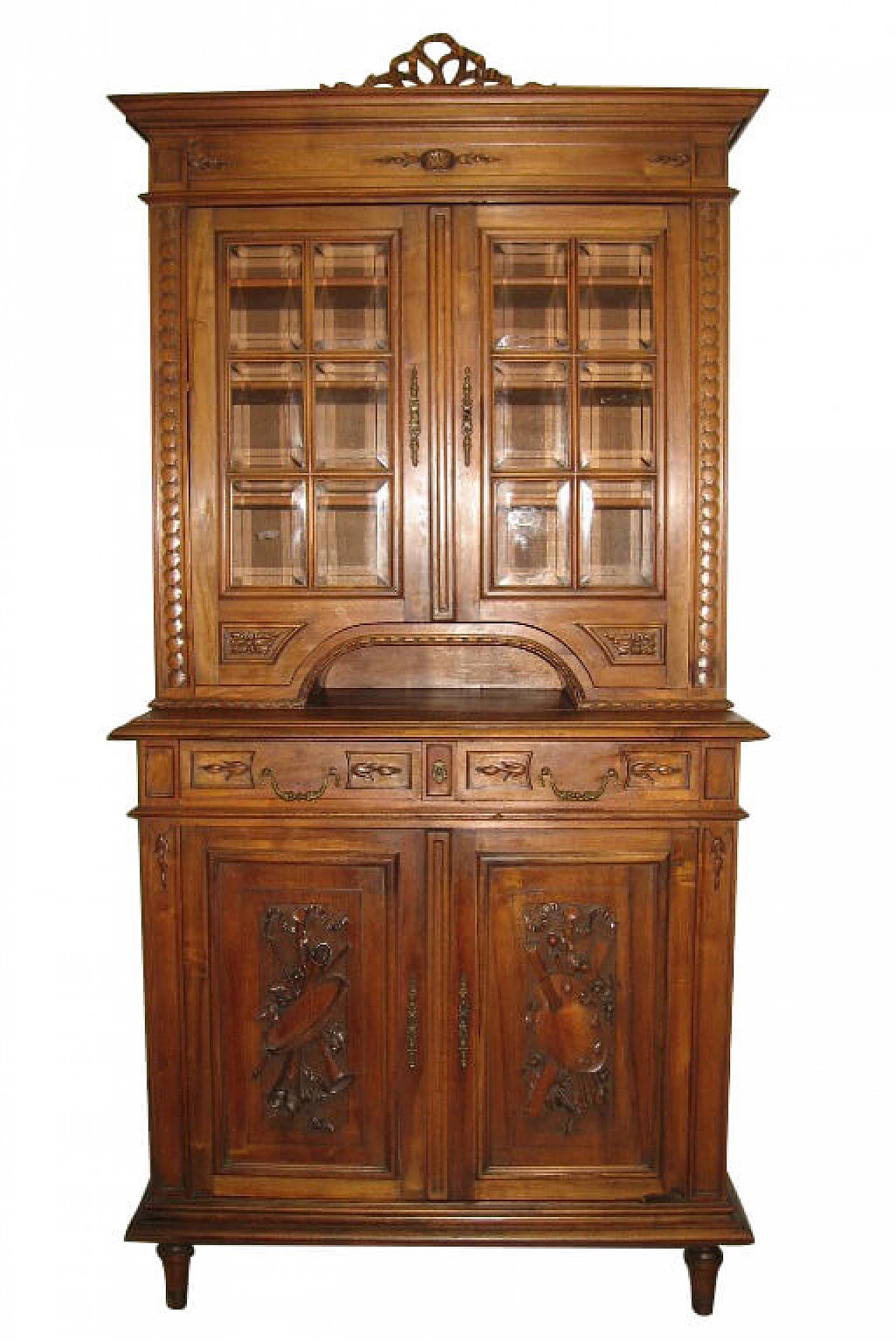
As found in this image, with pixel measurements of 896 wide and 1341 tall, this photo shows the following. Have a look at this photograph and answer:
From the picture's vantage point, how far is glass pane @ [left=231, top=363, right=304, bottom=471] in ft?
9.51

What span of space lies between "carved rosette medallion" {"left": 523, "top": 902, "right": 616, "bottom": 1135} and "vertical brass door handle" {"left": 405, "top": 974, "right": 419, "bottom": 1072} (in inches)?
10.5

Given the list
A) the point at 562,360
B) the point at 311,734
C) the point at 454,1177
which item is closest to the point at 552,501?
the point at 562,360

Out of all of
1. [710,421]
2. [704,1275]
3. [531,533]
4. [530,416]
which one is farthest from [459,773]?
[704,1275]

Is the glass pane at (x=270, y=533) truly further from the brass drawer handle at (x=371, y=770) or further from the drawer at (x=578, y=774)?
the drawer at (x=578, y=774)

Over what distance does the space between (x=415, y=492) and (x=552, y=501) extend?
35 centimetres

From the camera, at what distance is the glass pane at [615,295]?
2.86m

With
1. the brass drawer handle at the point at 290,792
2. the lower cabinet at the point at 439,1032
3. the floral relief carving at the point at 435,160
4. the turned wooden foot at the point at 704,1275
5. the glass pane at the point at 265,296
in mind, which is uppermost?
the floral relief carving at the point at 435,160

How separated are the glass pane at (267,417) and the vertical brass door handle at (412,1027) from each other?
4.34 ft

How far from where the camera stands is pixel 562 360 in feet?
9.45

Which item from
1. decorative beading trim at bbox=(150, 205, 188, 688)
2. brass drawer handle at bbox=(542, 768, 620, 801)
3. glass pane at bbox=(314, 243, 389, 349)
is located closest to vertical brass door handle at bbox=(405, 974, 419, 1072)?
brass drawer handle at bbox=(542, 768, 620, 801)

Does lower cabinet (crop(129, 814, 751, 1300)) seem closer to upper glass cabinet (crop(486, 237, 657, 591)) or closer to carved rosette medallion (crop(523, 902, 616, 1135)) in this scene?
carved rosette medallion (crop(523, 902, 616, 1135))

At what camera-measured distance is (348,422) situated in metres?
2.93

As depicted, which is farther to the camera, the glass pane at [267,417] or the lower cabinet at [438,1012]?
the glass pane at [267,417]

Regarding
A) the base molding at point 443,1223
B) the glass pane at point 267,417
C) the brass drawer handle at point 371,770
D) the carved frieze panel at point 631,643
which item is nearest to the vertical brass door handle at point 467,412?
the glass pane at point 267,417
